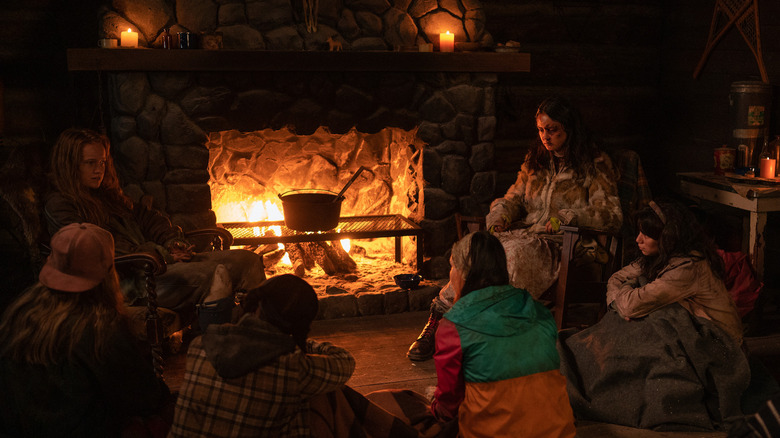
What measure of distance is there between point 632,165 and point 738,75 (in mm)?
1291

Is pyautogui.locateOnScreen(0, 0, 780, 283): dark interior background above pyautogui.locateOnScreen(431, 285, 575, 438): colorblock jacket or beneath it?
above

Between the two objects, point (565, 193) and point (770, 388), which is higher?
point (565, 193)

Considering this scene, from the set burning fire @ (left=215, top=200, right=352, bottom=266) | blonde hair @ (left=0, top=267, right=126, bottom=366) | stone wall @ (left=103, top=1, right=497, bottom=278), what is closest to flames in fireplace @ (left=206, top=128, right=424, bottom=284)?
burning fire @ (left=215, top=200, right=352, bottom=266)

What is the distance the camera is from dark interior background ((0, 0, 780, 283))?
192 inches

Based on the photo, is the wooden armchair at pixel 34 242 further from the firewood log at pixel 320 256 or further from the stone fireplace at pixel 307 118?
the firewood log at pixel 320 256

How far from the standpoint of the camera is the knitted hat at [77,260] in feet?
8.12

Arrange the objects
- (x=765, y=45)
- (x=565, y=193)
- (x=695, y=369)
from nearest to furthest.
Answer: (x=695, y=369), (x=565, y=193), (x=765, y=45)

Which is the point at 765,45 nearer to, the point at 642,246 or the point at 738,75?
the point at 738,75

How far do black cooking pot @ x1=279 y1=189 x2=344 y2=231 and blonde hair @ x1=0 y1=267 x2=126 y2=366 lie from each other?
2.21 m

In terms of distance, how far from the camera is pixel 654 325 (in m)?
3.40

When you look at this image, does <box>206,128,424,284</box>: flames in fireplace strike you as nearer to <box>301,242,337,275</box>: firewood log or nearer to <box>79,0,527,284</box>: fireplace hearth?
<box>79,0,527,284</box>: fireplace hearth

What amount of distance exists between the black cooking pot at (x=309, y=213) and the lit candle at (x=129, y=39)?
129cm

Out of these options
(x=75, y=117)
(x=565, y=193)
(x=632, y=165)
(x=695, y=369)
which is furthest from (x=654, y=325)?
(x=75, y=117)

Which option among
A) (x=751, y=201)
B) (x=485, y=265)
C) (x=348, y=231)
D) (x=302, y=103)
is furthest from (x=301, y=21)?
(x=751, y=201)
